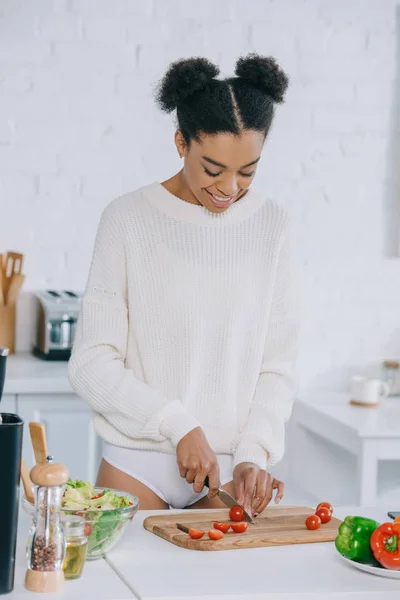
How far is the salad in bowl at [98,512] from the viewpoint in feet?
4.89

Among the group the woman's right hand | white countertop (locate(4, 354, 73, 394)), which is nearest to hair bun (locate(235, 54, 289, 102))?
the woman's right hand

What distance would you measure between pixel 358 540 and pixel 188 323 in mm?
626

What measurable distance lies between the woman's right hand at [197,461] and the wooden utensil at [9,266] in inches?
66.6

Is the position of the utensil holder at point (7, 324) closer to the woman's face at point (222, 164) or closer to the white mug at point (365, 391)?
the white mug at point (365, 391)

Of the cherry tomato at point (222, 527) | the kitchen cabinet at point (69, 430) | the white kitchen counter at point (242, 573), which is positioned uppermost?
the cherry tomato at point (222, 527)

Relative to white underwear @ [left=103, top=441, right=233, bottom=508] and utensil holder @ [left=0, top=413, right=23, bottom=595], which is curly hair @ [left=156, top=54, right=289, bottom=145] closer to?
white underwear @ [left=103, top=441, right=233, bottom=508]

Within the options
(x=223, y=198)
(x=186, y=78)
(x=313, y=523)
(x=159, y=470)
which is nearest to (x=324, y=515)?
(x=313, y=523)

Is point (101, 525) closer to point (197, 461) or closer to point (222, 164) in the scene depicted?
point (197, 461)

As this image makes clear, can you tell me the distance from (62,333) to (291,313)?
4.51ft

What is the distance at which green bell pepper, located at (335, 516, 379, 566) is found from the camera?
4.91ft

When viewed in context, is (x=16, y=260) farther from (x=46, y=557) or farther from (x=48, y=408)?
(x=46, y=557)

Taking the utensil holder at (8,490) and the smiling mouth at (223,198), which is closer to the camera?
the utensil holder at (8,490)

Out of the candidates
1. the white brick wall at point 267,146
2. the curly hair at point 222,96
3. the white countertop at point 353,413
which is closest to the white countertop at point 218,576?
the curly hair at point 222,96

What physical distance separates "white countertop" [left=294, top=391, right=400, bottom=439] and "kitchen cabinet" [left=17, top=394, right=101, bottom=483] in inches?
32.2
